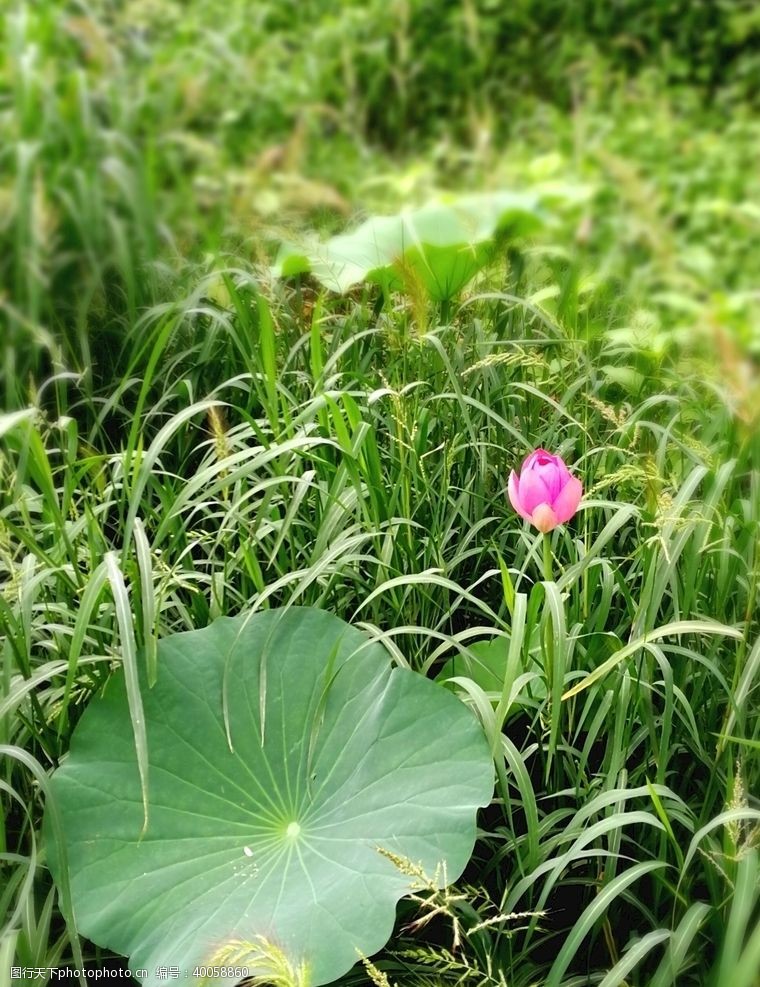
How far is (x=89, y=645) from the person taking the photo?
1.35 metres

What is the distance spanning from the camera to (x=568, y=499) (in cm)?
117

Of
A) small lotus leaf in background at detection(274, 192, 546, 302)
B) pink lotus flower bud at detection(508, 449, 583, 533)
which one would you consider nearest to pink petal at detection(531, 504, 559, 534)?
pink lotus flower bud at detection(508, 449, 583, 533)

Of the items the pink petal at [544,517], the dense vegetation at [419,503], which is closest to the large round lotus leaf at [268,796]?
the dense vegetation at [419,503]

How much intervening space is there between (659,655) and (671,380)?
66cm

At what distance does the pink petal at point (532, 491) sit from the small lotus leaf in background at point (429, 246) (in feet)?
1.75

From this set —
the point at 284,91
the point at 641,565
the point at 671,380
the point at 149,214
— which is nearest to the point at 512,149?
the point at 284,91

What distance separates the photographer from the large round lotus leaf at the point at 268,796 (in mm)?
1113

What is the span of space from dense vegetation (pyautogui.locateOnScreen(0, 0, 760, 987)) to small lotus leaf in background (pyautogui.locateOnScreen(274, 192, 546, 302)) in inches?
1.7

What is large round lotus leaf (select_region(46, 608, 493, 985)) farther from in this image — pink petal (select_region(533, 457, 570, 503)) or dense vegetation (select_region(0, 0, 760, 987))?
pink petal (select_region(533, 457, 570, 503))

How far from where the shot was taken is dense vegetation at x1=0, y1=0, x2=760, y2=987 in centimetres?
117

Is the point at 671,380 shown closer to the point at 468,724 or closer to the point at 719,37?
the point at 468,724

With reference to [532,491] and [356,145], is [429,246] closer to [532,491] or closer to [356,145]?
[532,491]

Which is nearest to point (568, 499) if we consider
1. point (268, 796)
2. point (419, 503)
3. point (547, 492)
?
point (547, 492)

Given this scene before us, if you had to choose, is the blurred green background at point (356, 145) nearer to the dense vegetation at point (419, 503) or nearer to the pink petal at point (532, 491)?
the dense vegetation at point (419, 503)
